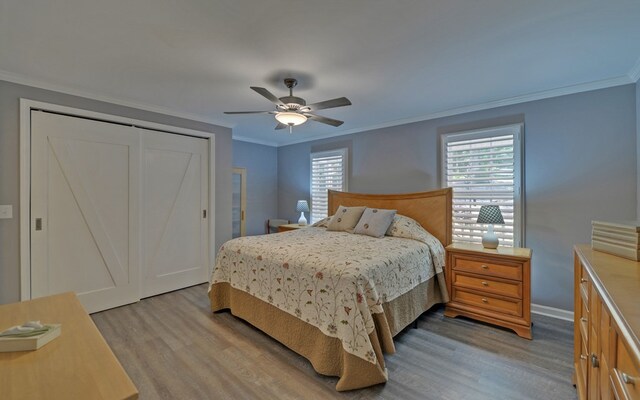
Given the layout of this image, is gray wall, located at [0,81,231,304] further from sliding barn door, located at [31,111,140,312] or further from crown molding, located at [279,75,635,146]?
crown molding, located at [279,75,635,146]

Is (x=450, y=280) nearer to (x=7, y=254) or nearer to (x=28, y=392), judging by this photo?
Result: (x=28, y=392)

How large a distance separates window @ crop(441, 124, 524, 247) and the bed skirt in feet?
3.04

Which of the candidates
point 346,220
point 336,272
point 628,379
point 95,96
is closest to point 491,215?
point 346,220

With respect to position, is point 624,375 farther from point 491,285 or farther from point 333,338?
point 491,285

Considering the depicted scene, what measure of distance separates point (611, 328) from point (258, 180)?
17.7 ft

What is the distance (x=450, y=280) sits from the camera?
3.03m

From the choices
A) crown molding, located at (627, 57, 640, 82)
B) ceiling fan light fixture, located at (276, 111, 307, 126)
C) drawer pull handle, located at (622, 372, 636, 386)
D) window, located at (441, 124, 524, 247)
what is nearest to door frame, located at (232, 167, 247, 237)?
ceiling fan light fixture, located at (276, 111, 307, 126)

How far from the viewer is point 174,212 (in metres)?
3.85

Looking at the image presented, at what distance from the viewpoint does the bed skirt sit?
188cm

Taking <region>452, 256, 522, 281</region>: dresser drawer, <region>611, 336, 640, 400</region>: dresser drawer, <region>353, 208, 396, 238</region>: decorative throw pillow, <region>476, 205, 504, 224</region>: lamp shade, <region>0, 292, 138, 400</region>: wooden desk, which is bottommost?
<region>452, 256, 522, 281</region>: dresser drawer

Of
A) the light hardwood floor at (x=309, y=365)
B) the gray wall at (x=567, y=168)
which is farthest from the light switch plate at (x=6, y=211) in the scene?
the gray wall at (x=567, y=168)

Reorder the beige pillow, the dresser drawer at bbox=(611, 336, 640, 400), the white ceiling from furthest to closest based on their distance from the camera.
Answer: the beige pillow → the white ceiling → the dresser drawer at bbox=(611, 336, 640, 400)

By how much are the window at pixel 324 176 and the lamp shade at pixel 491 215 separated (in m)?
2.27

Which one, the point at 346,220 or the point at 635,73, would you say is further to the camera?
the point at 346,220
